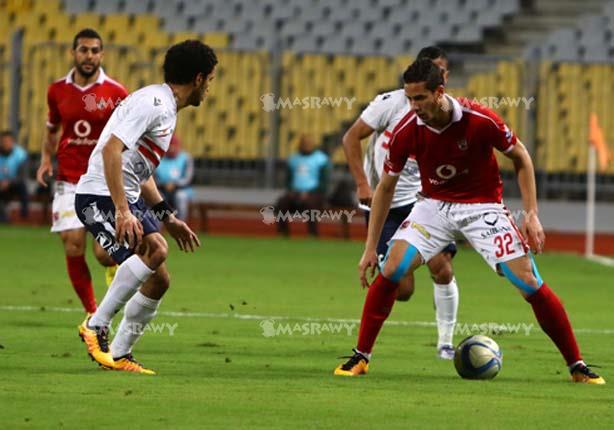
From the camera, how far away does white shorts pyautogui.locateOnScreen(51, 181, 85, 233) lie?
11.1 m

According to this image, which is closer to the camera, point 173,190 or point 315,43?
point 173,190

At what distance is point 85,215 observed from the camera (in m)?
8.77

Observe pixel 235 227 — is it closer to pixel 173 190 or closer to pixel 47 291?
pixel 173 190

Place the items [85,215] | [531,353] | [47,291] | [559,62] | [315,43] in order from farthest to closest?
[315,43] → [559,62] → [47,291] → [531,353] → [85,215]

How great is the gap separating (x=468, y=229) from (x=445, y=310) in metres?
1.63

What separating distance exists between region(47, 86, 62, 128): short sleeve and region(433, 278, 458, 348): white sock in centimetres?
326

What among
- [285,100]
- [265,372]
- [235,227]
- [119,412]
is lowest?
[235,227]

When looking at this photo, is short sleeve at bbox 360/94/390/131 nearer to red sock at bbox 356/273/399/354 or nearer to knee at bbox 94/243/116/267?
red sock at bbox 356/273/399/354

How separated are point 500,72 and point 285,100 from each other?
3777mm

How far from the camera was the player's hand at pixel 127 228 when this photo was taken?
8.03 metres

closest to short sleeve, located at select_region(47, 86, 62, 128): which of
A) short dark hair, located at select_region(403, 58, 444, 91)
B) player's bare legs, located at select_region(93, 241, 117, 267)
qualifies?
player's bare legs, located at select_region(93, 241, 117, 267)

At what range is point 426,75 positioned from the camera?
820 centimetres

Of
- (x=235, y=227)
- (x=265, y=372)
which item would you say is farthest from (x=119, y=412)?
(x=235, y=227)

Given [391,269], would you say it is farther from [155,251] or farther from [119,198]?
[119,198]
